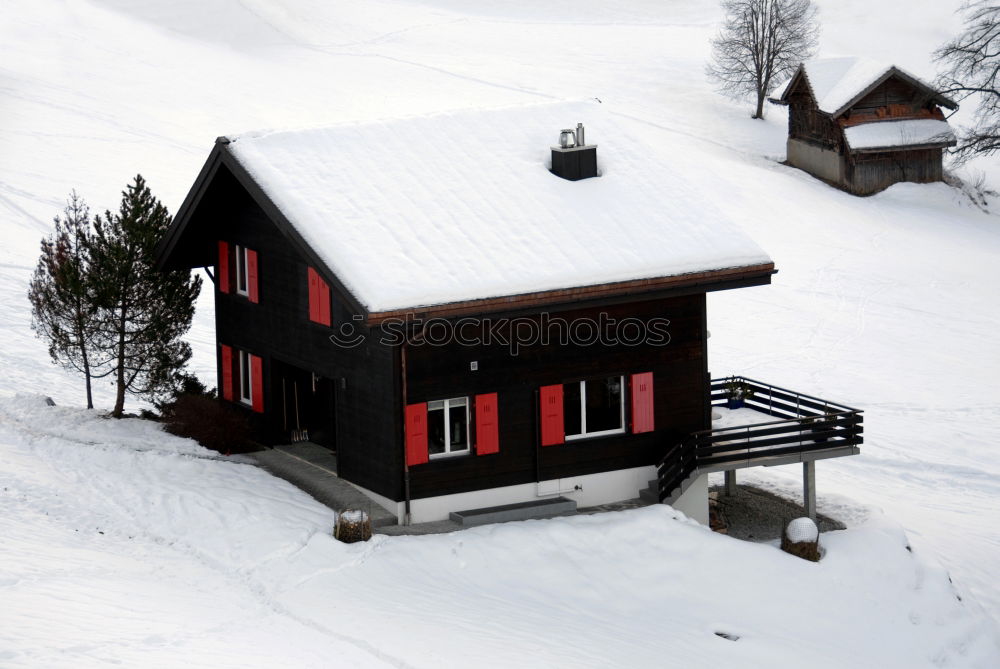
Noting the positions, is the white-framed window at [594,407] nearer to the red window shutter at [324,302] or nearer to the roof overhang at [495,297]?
the roof overhang at [495,297]

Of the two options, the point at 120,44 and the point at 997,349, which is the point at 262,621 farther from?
the point at 120,44

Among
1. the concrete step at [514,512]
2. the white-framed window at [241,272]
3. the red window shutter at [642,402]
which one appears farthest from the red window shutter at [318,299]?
the red window shutter at [642,402]

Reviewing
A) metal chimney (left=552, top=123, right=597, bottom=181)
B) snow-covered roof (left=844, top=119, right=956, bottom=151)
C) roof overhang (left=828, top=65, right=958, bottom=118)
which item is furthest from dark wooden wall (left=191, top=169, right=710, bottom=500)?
roof overhang (left=828, top=65, right=958, bottom=118)

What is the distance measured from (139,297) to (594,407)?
9.03 m

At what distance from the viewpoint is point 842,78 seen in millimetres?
57875

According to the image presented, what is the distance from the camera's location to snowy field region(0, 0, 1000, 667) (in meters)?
19.9

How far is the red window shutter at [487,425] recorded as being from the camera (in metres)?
23.9

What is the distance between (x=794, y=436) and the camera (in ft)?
84.0

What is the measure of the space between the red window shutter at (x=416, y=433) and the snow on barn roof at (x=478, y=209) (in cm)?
198

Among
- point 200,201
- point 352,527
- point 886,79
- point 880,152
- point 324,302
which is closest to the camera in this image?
point 352,527

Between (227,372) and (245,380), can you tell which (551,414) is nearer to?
(245,380)

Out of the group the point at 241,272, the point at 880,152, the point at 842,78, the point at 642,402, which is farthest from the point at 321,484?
the point at 842,78

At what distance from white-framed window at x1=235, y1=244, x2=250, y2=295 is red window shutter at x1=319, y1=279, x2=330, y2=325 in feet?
11.1

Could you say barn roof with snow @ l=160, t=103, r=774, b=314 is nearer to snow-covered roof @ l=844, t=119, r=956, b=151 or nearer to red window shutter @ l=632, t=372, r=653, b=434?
red window shutter @ l=632, t=372, r=653, b=434
